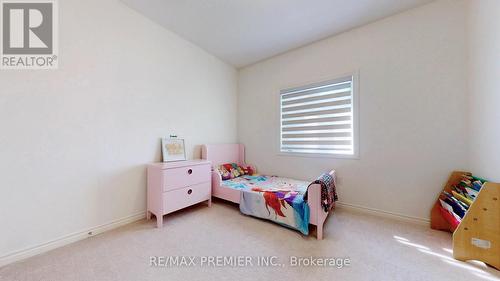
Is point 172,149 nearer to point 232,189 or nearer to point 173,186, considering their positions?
point 173,186

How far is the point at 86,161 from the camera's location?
68.2 inches

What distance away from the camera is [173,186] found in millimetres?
2047

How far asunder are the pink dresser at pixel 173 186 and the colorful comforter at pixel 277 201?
1.43 feet

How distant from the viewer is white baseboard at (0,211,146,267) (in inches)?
53.3

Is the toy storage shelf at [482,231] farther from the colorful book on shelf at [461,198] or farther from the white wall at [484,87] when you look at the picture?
the white wall at [484,87]

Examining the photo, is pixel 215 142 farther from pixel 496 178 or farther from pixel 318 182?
pixel 496 178

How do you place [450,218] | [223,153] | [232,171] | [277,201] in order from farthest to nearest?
[223,153]
[232,171]
[277,201]
[450,218]

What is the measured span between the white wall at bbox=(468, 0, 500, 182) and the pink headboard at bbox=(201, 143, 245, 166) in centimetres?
295

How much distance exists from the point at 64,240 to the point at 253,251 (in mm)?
1747

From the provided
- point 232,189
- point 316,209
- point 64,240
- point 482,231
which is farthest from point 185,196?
point 482,231

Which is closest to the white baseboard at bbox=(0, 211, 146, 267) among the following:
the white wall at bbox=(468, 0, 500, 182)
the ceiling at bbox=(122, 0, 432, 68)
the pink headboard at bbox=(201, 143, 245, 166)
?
the pink headboard at bbox=(201, 143, 245, 166)

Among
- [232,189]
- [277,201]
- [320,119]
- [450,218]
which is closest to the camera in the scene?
[450,218]

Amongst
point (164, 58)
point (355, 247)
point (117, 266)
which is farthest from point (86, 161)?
point (355, 247)

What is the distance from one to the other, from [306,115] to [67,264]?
3062 millimetres
